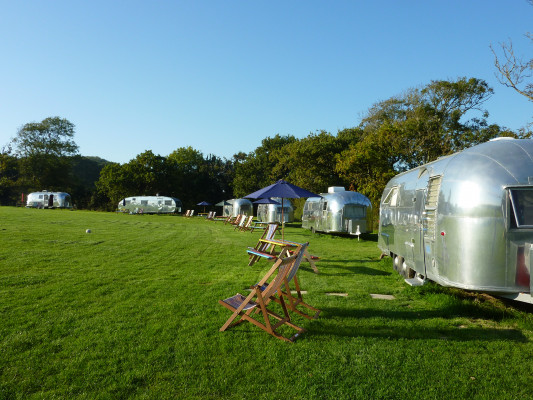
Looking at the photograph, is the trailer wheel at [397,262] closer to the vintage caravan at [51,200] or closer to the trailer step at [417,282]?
the trailer step at [417,282]

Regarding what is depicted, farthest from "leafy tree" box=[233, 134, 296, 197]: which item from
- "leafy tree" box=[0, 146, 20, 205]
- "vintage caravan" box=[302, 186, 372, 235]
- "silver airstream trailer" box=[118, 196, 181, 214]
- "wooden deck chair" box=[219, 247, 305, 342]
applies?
"wooden deck chair" box=[219, 247, 305, 342]

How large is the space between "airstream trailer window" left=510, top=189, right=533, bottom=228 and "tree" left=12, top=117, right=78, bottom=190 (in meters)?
65.6

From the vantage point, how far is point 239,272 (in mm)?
8336

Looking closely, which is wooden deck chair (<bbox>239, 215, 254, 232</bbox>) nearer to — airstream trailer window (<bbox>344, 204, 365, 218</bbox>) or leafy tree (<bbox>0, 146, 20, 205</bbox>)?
airstream trailer window (<bbox>344, 204, 365, 218</bbox>)

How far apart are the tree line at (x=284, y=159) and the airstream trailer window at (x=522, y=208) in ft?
67.1

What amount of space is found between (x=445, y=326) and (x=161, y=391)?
3.84m

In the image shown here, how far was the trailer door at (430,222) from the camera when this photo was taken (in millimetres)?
5734

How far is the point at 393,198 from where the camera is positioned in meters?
9.08

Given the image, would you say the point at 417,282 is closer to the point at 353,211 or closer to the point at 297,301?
the point at 297,301

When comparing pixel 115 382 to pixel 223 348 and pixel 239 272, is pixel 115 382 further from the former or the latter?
pixel 239 272

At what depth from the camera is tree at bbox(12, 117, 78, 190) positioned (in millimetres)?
58438

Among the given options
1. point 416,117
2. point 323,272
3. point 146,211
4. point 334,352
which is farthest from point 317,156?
point 334,352

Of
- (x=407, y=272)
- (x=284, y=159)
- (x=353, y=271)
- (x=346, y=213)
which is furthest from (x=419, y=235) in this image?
(x=284, y=159)

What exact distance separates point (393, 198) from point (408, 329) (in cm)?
482
